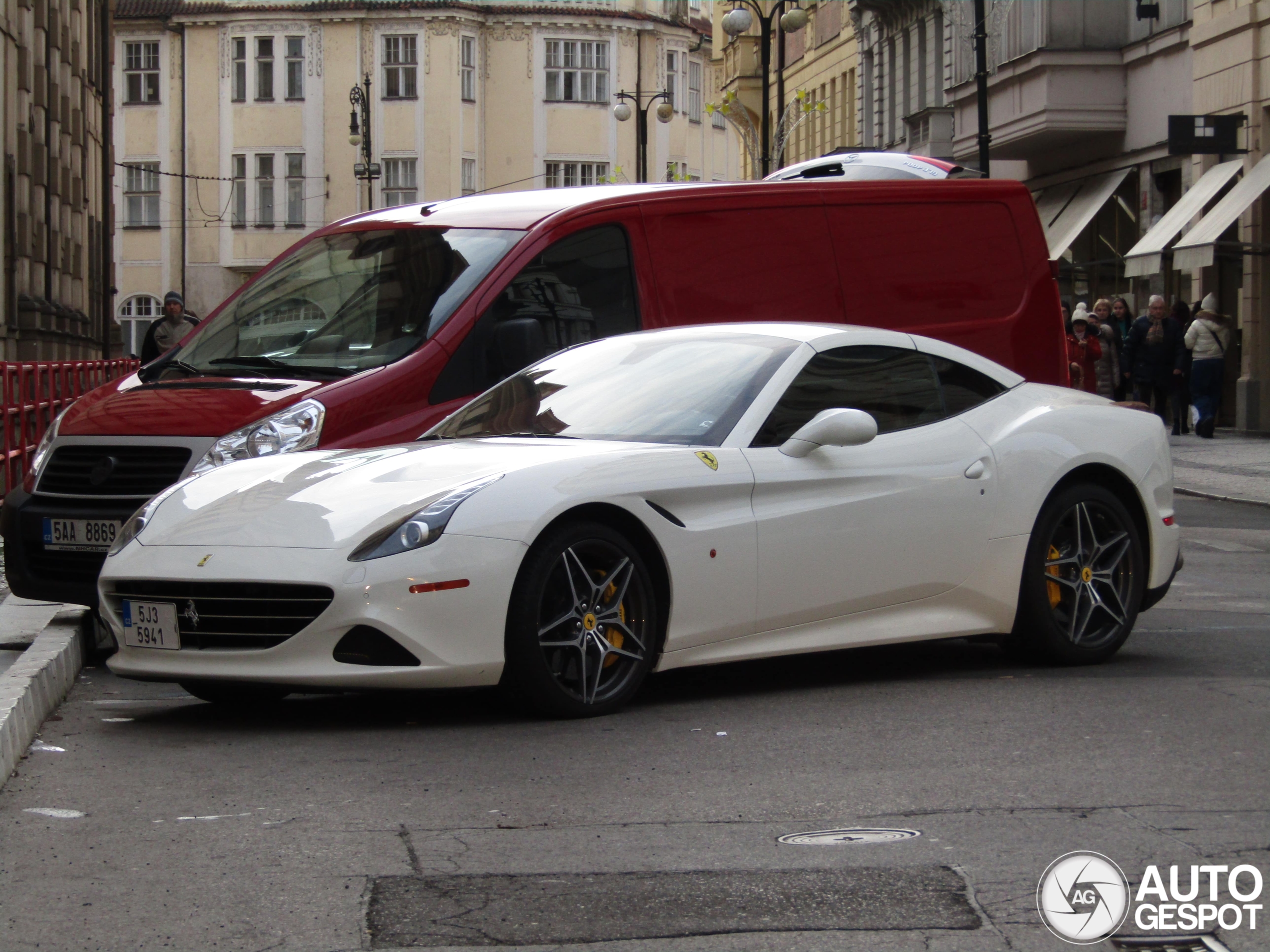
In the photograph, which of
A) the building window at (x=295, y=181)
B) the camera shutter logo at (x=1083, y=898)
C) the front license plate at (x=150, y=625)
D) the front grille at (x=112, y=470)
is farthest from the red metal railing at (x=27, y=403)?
the building window at (x=295, y=181)

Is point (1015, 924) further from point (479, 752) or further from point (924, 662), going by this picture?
point (924, 662)

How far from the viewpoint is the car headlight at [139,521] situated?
7.00 metres

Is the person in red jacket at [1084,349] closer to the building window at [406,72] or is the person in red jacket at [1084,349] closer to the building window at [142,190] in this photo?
the building window at [406,72]

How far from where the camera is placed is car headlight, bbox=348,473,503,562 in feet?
20.9

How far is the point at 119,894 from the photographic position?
4.58 m

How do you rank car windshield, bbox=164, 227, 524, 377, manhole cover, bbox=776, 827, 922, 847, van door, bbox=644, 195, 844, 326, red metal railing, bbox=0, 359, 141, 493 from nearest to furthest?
1. manhole cover, bbox=776, 827, 922, 847
2. car windshield, bbox=164, 227, 524, 377
3. van door, bbox=644, 195, 844, 326
4. red metal railing, bbox=0, 359, 141, 493

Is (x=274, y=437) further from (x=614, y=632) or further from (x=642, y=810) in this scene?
(x=642, y=810)

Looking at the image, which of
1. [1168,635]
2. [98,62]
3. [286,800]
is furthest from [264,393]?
[98,62]

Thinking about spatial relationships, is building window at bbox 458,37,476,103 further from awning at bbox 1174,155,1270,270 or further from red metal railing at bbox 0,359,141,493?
red metal railing at bbox 0,359,141,493

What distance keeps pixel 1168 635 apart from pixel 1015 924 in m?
5.07

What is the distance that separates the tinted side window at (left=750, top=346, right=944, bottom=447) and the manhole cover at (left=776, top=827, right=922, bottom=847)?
2440 millimetres

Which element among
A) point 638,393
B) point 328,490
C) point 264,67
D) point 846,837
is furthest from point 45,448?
point 264,67

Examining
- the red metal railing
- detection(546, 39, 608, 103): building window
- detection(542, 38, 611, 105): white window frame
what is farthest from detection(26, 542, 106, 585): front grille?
detection(546, 39, 608, 103): building window

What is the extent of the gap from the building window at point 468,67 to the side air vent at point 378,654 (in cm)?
6588
